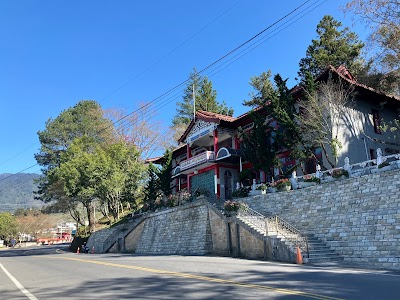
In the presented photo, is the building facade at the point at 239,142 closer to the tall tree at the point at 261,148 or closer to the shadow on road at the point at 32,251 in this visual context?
the tall tree at the point at 261,148

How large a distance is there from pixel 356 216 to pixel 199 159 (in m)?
17.4

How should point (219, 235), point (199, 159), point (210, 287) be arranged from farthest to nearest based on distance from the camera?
point (199, 159) < point (219, 235) < point (210, 287)

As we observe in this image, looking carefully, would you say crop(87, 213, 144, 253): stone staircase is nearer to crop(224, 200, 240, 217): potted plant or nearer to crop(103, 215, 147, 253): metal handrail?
crop(103, 215, 147, 253): metal handrail

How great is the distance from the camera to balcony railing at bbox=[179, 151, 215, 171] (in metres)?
31.7

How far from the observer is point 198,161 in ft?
108

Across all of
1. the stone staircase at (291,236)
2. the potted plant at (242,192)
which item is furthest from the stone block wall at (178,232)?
the stone staircase at (291,236)

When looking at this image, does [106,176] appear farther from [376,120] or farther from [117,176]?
[376,120]

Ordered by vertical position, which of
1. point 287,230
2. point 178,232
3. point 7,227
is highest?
point 7,227

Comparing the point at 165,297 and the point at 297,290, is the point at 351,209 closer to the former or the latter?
the point at 297,290

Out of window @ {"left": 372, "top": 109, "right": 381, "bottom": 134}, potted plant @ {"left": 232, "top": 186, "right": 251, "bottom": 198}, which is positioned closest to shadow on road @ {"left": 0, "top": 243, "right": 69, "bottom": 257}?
potted plant @ {"left": 232, "top": 186, "right": 251, "bottom": 198}

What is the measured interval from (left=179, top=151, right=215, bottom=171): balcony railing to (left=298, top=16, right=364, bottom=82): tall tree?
12.9 metres

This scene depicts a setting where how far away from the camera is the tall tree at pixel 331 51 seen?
3594 cm

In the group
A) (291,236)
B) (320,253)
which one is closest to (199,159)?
(291,236)

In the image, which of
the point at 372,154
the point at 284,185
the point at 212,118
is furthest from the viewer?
the point at 212,118
